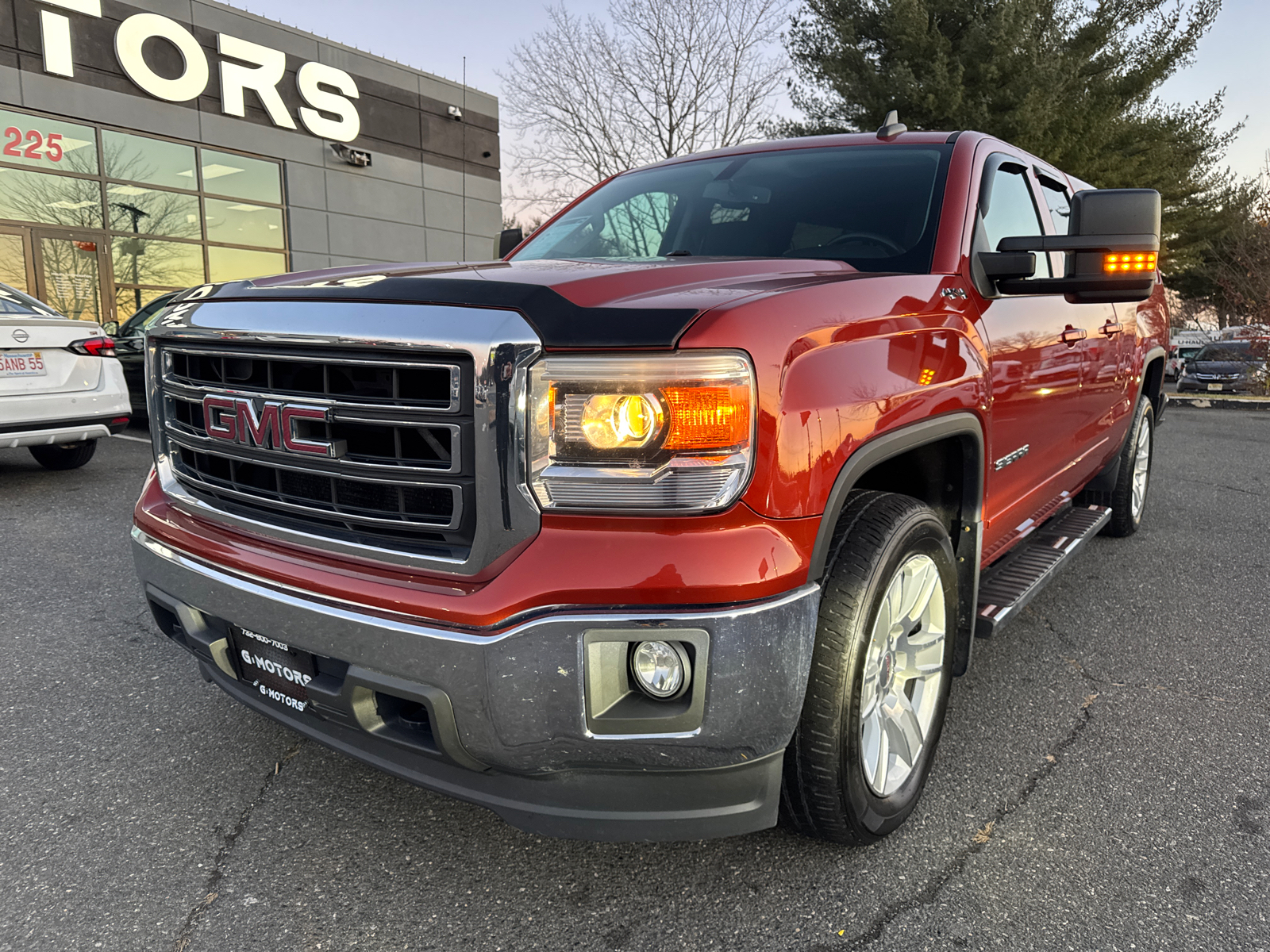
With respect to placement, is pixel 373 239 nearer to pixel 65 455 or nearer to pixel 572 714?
pixel 65 455

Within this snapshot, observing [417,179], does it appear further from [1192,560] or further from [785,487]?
[785,487]

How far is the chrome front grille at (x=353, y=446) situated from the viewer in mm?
1716

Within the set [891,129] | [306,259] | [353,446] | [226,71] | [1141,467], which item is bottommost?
[1141,467]

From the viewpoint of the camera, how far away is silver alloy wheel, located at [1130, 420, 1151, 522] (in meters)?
5.11

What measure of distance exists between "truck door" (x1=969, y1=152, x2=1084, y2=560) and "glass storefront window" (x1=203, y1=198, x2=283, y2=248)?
1555 cm

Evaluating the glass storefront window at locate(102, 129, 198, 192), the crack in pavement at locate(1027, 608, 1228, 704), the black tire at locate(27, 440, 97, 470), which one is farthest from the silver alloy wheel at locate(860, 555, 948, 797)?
the glass storefront window at locate(102, 129, 198, 192)

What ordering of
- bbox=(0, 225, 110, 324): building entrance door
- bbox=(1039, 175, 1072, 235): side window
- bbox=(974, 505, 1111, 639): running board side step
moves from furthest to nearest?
bbox=(0, 225, 110, 324): building entrance door < bbox=(1039, 175, 1072, 235): side window < bbox=(974, 505, 1111, 639): running board side step

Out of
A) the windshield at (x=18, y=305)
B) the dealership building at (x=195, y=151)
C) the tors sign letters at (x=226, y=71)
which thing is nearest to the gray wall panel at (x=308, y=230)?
the dealership building at (x=195, y=151)

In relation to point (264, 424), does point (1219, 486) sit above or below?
below

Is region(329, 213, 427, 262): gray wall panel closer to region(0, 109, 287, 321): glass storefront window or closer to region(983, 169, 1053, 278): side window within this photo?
region(0, 109, 287, 321): glass storefront window

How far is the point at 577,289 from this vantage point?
1.76m

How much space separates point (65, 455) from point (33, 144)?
9200 mm

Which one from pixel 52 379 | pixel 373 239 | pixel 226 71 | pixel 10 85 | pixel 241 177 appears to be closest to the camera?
pixel 52 379

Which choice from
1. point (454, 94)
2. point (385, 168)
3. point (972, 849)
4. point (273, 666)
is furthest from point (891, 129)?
point (454, 94)
